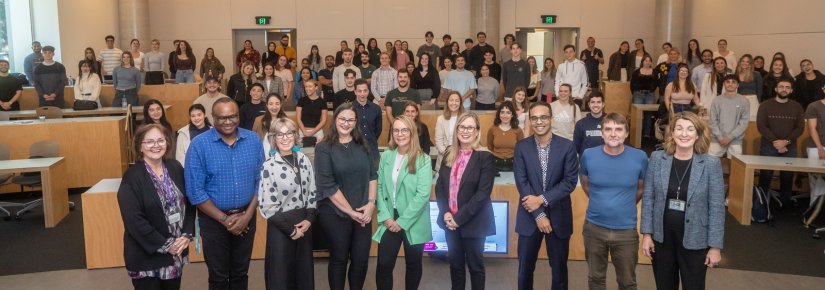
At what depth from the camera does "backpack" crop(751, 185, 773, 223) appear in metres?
6.44

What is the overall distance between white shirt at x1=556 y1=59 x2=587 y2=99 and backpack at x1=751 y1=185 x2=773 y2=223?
3.04 metres

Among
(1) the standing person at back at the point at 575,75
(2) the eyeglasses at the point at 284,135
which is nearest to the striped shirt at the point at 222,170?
(2) the eyeglasses at the point at 284,135

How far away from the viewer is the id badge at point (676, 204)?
3.37 meters

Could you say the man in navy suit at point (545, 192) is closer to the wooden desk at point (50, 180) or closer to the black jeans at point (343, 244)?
the black jeans at point (343, 244)

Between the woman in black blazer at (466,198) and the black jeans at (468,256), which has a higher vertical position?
the woman in black blazer at (466,198)

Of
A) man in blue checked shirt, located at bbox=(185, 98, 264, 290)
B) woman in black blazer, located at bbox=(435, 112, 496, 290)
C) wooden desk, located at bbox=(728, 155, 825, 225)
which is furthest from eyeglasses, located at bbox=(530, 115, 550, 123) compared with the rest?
wooden desk, located at bbox=(728, 155, 825, 225)

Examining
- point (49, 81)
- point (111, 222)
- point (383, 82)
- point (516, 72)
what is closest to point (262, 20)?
point (49, 81)

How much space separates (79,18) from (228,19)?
138 inches

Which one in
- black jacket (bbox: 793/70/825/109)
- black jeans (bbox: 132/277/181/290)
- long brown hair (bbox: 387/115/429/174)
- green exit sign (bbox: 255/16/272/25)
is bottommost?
black jeans (bbox: 132/277/181/290)

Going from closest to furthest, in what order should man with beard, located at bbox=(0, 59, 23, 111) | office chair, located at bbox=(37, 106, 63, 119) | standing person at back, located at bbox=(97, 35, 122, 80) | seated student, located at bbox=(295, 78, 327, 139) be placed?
seated student, located at bbox=(295, 78, 327, 139) < office chair, located at bbox=(37, 106, 63, 119) < man with beard, located at bbox=(0, 59, 23, 111) < standing person at back, located at bbox=(97, 35, 122, 80)

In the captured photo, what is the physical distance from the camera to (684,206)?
3363 mm

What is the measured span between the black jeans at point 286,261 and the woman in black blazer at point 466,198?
92 centimetres

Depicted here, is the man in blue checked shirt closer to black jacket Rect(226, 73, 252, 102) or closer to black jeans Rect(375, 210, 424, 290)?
black jeans Rect(375, 210, 424, 290)

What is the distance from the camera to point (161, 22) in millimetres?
15328
